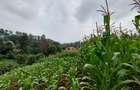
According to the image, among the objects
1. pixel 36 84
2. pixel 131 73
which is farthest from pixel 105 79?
pixel 36 84

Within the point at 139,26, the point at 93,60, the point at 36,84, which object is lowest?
the point at 36,84

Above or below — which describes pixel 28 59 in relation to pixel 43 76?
below

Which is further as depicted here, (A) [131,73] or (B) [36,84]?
(B) [36,84]

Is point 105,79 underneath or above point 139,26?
underneath

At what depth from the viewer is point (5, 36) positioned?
47531 mm

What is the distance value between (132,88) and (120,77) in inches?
13.0

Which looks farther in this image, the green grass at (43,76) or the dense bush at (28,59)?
the dense bush at (28,59)

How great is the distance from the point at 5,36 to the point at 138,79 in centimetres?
4395

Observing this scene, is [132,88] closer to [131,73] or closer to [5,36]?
[131,73]

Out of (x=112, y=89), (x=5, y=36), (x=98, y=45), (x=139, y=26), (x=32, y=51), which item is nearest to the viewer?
(x=112, y=89)

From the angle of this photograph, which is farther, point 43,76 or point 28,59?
point 28,59

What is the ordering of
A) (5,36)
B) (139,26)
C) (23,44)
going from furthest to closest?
(5,36), (23,44), (139,26)

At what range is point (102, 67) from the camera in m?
4.82

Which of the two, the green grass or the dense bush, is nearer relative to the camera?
the green grass
